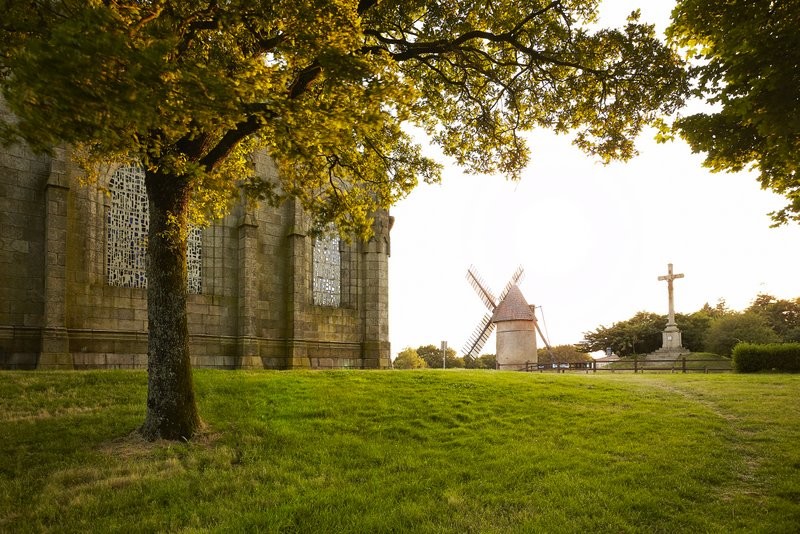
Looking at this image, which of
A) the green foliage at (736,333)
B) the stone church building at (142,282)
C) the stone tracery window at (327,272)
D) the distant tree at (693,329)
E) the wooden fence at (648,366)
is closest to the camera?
the stone church building at (142,282)

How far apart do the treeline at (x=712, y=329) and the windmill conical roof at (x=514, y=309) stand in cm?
1371

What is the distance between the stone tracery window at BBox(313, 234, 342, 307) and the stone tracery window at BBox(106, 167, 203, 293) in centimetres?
626

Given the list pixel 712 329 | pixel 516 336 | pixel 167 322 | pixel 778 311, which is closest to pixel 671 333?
pixel 712 329

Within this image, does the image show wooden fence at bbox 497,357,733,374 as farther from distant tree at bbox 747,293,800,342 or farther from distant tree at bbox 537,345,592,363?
distant tree at bbox 537,345,592,363

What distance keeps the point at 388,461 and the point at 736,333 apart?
1548 inches

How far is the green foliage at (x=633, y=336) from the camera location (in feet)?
155

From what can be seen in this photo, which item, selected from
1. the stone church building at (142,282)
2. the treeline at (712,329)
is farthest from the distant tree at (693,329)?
the stone church building at (142,282)

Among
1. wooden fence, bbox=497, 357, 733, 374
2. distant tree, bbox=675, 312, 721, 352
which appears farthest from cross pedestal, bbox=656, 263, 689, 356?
wooden fence, bbox=497, 357, 733, 374

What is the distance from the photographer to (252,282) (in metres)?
19.7

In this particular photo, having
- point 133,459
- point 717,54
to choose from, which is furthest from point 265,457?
point 717,54

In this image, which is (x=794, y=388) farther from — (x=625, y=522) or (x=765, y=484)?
(x=625, y=522)

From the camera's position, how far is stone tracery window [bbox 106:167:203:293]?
56.9ft

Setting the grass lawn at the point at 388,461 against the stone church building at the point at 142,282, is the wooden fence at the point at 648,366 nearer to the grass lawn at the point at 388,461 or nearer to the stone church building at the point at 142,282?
the stone church building at the point at 142,282

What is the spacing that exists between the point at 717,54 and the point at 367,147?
277 inches
